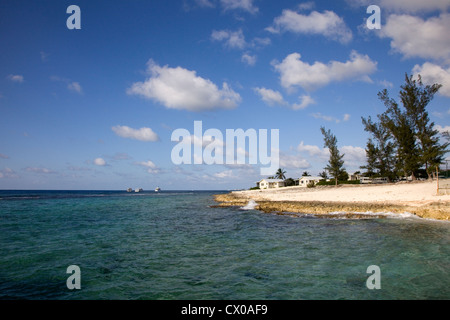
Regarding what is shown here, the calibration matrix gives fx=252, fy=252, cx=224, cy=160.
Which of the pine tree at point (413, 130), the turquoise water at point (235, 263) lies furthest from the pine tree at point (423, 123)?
the turquoise water at point (235, 263)

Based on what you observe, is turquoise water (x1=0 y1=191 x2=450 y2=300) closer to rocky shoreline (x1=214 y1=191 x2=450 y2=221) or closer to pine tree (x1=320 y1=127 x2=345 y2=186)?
rocky shoreline (x1=214 y1=191 x2=450 y2=221)

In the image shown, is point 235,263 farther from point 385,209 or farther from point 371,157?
point 371,157

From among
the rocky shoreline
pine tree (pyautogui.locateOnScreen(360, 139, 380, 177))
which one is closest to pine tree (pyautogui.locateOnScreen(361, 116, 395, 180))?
pine tree (pyautogui.locateOnScreen(360, 139, 380, 177))

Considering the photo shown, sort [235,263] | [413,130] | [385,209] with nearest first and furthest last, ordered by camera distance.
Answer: [235,263]
[385,209]
[413,130]

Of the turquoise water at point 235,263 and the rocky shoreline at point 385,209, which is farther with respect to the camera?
the rocky shoreline at point 385,209

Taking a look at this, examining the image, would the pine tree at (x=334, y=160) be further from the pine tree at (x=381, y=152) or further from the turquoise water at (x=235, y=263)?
the turquoise water at (x=235, y=263)

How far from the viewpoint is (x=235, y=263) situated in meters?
11.8

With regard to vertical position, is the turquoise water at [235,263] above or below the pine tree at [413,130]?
below

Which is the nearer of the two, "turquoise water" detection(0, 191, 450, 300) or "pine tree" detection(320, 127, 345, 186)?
"turquoise water" detection(0, 191, 450, 300)

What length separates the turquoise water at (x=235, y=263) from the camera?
345 inches

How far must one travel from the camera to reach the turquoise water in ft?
28.8

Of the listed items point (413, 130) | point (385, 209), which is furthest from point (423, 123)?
point (385, 209)

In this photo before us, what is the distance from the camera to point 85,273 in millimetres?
10789
